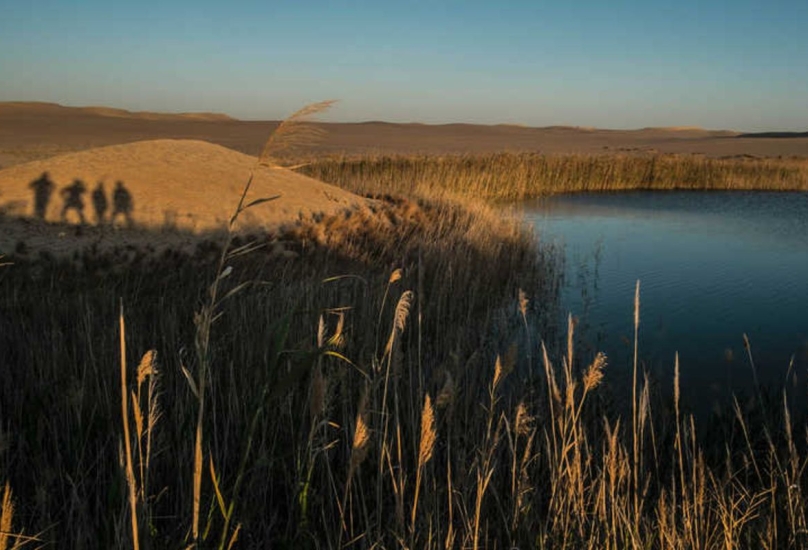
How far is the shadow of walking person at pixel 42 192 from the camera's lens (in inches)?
287

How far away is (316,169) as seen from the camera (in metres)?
17.5

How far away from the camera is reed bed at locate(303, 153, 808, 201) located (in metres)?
17.9

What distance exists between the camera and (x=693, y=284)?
344 inches

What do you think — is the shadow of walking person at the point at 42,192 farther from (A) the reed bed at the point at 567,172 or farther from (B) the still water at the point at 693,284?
(A) the reed bed at the point at 567,172

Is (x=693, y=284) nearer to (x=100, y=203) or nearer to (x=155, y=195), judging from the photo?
(x=155, y=195)

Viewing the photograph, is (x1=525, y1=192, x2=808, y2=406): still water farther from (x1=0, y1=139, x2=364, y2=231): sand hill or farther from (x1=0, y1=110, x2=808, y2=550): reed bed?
(x1=0, y1=139, x2=364, y2=231): sand hill

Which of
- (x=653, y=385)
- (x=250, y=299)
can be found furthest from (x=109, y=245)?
(x=653, y=385)

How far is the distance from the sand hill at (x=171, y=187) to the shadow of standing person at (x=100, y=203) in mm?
44

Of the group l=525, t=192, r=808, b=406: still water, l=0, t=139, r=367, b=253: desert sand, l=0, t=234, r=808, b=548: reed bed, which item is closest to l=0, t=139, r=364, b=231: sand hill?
l=0, t=139, r=367, b=253: desert sand

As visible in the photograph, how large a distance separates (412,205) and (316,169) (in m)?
8.20

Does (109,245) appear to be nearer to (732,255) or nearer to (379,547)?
(379,547)

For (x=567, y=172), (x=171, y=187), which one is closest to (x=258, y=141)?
(x=567, y=172)


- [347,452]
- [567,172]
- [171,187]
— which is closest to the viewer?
[347,452]

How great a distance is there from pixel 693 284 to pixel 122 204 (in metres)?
7.23
